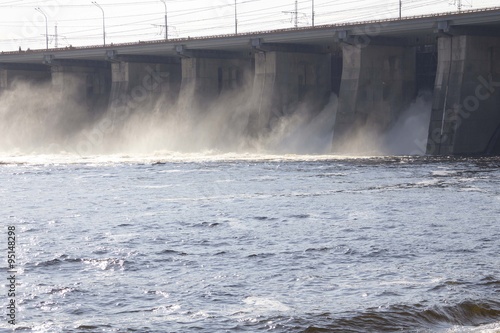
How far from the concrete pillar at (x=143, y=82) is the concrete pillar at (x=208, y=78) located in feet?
20.2

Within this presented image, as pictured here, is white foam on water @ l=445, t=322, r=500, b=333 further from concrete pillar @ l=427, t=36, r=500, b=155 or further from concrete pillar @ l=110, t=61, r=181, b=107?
concrete pillar @ l=110, t=61, r=181, b=107

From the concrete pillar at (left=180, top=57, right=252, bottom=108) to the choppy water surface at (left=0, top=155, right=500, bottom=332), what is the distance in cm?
3135

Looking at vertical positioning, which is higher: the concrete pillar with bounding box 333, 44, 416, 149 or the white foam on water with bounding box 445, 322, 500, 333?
the concrete pillar with bounding box 333, 44, 416, 149

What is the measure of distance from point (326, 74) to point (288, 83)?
3782mm

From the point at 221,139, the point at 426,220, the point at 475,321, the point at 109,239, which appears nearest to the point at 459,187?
the point at 426,220

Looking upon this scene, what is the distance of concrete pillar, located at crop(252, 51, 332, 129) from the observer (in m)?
61.0

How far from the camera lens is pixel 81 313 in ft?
42.5

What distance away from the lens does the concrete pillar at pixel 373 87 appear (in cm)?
5475

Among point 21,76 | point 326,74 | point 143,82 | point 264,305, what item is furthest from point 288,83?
point 264,305

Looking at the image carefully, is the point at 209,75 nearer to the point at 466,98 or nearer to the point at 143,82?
the point at 143,82

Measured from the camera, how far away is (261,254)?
714 inches

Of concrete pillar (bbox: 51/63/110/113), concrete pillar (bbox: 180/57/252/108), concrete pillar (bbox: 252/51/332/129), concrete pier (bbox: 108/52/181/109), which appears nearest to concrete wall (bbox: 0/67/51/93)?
concrete pillar (bbox: 51/63/110/113)

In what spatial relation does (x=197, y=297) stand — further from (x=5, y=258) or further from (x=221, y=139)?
(x=221, y=139)

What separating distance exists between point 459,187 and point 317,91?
32123 mm
